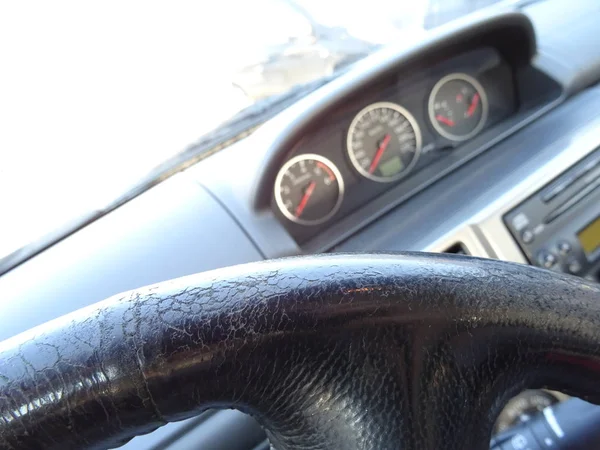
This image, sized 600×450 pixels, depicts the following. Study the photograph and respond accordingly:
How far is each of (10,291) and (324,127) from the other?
82cm

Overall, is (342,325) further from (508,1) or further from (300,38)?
(508,1)

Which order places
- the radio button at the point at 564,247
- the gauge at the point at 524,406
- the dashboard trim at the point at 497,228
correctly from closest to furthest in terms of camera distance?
the gauge at the point at 524,406
the dashboard trim at the point at 497,228
the radio button at the point at 564,247

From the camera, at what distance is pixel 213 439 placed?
123cm

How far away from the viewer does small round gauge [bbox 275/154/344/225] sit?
63.7 inches

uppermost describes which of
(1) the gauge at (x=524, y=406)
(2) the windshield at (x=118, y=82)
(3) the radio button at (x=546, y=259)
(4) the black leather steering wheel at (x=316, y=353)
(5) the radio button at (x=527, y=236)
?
(2) the windshield at (x=118, y=82)

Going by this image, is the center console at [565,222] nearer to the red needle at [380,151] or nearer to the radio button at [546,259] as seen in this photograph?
the radio button at [546,259]

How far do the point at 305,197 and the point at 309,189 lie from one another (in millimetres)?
26

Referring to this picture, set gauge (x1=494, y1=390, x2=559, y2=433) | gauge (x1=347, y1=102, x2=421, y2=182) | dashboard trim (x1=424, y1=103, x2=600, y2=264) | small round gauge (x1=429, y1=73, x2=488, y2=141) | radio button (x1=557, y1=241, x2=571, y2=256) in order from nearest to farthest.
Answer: gauge (x1=494, y1=390, x2=559, y2=433)
dashboard trim (x1=424, y1=103, x2=600, y2=264)
radio button (x1=557, y1=241, x2=571, y2=256)
gauge (x1=347, y1=102, x2=421, y2=182)
small round gauge (x1=429, y1=73, x2=488, y2=141)

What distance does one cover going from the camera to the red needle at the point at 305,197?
1.64 metres

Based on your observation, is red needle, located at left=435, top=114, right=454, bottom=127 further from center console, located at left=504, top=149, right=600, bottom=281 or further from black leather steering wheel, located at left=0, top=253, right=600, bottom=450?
black leather steering wheel, located at left=0, top=253, right=600, bottom=450

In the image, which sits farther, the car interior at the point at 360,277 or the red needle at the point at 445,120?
the red needle at the point at 445,120

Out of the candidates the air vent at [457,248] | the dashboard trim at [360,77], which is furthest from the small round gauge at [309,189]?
the air vent at [457,248]

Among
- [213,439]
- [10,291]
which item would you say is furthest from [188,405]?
[10,291]

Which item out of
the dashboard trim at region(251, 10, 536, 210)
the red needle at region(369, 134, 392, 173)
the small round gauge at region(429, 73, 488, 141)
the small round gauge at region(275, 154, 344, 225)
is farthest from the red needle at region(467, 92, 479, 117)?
the small round gauge at region(275, 154, 344, 225)
